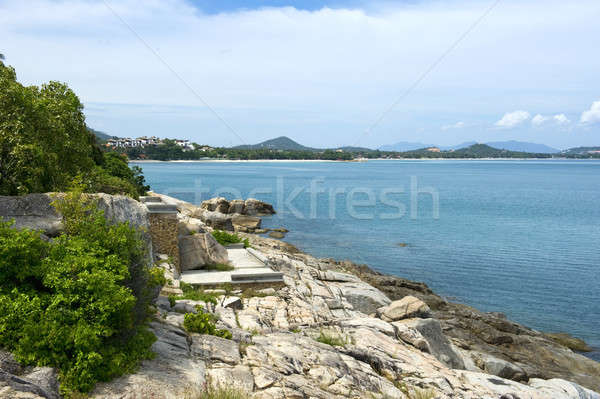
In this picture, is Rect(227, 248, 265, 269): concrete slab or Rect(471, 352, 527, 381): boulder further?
Rect(227, 248, 265, 269): concrete slab

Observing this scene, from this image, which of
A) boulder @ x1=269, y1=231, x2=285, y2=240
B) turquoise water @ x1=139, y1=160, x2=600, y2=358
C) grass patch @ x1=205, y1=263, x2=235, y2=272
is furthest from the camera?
boulder @ x1=269, y1=231, x2=285, y2=240

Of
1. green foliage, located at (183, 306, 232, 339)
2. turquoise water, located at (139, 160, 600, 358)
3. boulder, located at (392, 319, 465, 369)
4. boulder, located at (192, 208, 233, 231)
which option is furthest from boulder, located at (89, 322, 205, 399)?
boulder, located at (192, 208, 233, 231)

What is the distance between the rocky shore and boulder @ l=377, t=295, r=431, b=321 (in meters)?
0.04

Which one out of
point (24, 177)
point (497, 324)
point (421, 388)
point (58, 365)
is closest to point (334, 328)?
point (421, 388)

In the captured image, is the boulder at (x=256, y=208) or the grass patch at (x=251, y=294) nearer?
the grass patch at (x=251, y=294)

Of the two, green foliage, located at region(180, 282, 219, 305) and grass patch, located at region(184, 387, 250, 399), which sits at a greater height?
grass patch, located at region(184, 387, 250, 399)

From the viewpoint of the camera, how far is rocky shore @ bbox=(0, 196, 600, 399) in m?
8.31

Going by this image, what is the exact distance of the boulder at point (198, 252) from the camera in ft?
63.0

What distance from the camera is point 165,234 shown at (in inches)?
728

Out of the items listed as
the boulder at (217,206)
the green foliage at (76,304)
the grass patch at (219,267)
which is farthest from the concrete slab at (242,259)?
the boulder at (217,206)

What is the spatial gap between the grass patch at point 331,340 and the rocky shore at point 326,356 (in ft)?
0.10

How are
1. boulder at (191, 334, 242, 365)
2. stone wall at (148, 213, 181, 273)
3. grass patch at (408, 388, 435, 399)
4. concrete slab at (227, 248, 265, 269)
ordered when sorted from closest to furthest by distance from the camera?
boulder at (191, 334, 242, 365), grass patch at (408, 388, 435, 399), stone wall at (148, 213, 181, 273), concrete slab at (227, 248, 265, 269)

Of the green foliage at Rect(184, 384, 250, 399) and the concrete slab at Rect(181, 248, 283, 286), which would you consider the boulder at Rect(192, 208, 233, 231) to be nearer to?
the concrete slab at Rect(181, 248, 283, 286)

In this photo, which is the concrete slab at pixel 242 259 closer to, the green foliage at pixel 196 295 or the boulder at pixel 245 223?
the green foliage at pixel 196 295
